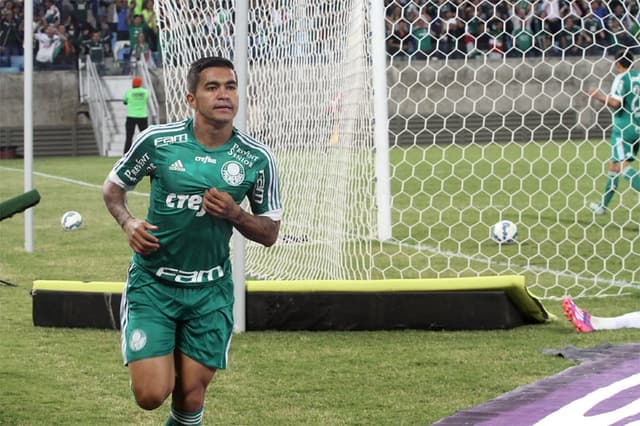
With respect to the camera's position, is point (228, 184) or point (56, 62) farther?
point (56, 62)

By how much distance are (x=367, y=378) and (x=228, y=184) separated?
7.04ft

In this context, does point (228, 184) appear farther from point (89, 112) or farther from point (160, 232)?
point (89, 112)

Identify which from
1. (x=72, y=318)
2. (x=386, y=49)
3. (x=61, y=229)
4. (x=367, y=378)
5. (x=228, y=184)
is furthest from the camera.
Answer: (x=61, y=229)

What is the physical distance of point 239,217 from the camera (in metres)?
5.04

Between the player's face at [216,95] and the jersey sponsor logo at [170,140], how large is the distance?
0.40 ft

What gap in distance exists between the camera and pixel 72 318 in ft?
27.7

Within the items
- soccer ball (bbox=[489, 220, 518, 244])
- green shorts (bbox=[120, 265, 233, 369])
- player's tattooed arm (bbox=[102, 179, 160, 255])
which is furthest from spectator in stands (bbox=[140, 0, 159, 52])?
green shorts (bbox=[120, 265, 233, 369])

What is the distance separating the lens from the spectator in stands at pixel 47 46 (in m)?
34.3

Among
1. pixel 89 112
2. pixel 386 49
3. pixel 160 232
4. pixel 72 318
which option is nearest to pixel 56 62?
pixel 89 112

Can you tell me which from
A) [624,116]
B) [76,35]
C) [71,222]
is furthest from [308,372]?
[76,35]

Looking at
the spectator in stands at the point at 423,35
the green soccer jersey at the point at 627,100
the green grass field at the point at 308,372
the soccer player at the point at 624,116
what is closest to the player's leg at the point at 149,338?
the green grass field at the point at 308,372

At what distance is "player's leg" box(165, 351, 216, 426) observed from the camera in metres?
5.20

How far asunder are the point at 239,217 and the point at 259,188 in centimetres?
33

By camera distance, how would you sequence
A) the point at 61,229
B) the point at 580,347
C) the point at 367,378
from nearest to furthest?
the point at 367,378, the point at 580,347, the point at 61,229
